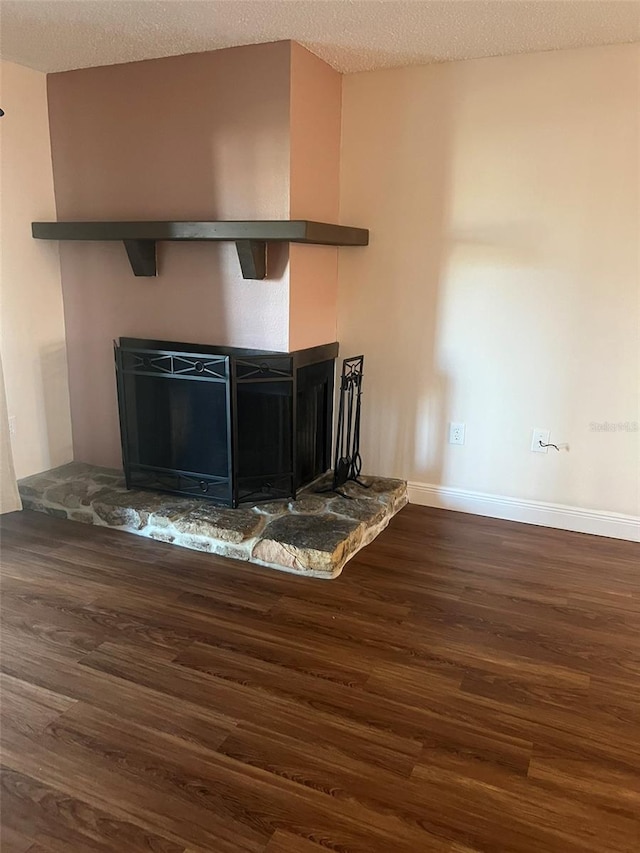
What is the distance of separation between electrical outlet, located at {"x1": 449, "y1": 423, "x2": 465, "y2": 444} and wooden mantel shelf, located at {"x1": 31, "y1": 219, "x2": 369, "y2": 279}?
1009 millimetres

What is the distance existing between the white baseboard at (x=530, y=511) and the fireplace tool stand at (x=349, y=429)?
33 centimetres

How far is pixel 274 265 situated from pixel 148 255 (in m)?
0.66

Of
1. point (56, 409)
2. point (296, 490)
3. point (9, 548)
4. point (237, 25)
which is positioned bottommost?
point (9, 548)

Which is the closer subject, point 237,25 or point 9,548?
point 237,25

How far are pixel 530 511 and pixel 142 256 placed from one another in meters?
2.22

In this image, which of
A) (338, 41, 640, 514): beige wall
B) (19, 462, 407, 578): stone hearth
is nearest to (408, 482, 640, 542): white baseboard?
(338, 41, 640, 514): beige wall

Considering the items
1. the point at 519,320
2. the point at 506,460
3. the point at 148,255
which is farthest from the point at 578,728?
the point at 148,255

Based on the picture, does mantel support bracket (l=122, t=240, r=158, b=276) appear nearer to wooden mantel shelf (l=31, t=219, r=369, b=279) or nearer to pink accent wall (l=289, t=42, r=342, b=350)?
wooden mantel shelf (l=31, t=219, r=369, b=279)

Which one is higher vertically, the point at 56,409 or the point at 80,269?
the point at 80,269

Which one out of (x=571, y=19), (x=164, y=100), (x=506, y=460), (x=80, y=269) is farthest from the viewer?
(x=80, y=269)

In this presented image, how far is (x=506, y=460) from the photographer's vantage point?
315 centimetres

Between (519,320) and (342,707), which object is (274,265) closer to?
(519,320)

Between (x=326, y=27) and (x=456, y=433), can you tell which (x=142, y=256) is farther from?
(x=456, y=433)

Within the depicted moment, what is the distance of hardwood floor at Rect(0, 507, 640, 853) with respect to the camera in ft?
4.93
